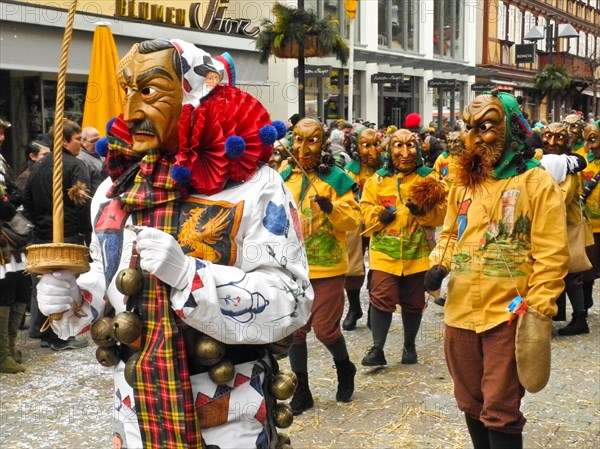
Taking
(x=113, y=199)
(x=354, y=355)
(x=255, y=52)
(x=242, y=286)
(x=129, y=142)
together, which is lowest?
(x=354, y=355)

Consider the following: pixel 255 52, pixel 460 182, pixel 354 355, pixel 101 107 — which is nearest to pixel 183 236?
pixel 460 182

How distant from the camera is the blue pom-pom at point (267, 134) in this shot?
2602mm

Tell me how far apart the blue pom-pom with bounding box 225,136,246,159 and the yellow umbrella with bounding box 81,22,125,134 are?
3336 mm

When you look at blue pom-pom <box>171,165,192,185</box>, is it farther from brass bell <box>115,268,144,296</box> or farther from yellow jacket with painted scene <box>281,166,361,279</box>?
yellow jacket with painted scene <box>281,166,361,279</box>

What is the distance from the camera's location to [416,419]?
17.0 feet

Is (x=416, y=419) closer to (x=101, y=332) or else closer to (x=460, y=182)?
(x=460, y=182)

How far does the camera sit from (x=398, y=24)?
26438 millimetres

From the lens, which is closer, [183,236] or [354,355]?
[183,236]

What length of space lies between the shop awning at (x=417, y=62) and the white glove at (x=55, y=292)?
68.5 feet

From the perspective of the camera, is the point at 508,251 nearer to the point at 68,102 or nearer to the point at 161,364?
the point at 161,364

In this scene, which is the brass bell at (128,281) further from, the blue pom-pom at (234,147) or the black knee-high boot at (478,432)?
the black knee-high boot at (478,432)

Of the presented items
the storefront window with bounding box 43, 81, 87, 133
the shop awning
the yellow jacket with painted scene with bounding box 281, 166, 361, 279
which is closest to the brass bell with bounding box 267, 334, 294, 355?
the yellow jacket with painted scene with bounding box 281, 166, 361, 279

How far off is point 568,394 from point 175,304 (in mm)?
4137

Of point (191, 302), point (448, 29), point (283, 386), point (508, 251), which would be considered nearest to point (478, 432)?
point (508, 251)
